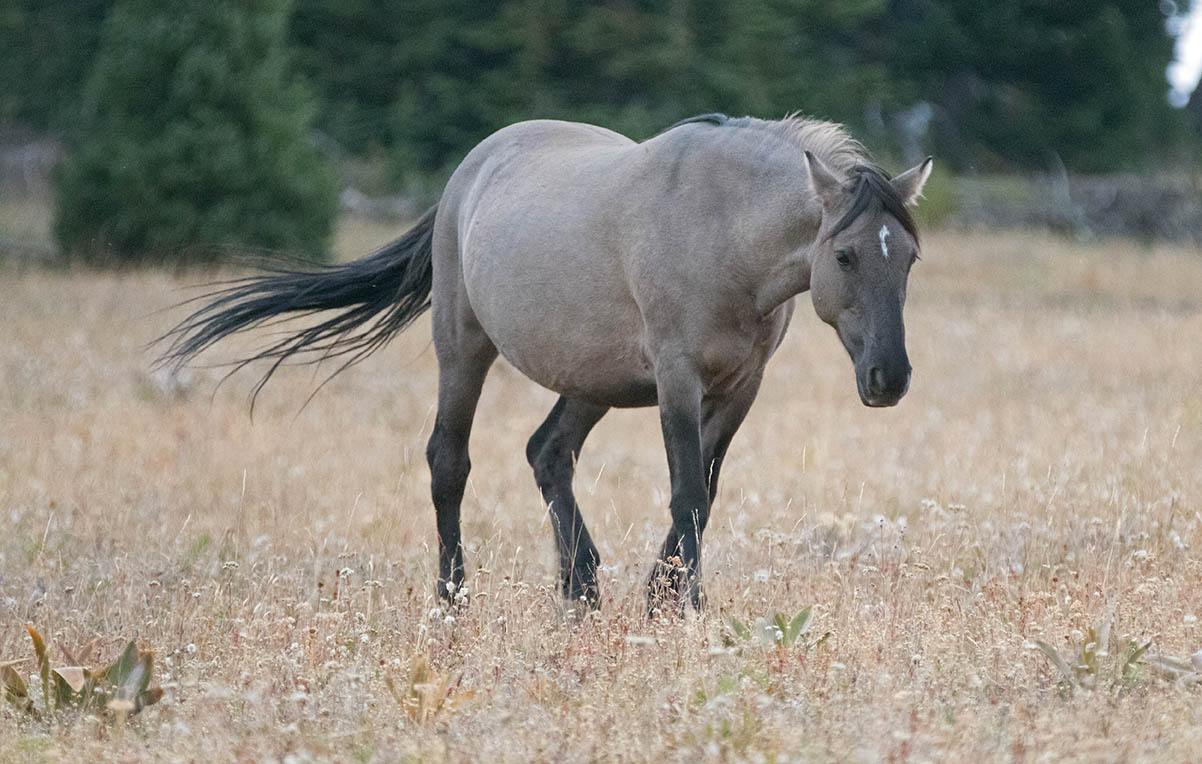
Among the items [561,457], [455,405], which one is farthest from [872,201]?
[455,405]

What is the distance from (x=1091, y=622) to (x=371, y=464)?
5.53 m

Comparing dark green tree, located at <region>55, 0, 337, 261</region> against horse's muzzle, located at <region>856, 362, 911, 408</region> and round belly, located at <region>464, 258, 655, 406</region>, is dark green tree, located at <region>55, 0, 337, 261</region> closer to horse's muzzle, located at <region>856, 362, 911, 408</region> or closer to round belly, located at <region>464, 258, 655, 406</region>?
round belly, located at <region>464, 258, 655, 406</region>

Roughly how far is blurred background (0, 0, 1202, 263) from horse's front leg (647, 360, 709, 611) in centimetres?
1501

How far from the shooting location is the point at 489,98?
28.7 m

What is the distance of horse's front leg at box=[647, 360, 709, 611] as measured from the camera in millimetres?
5324

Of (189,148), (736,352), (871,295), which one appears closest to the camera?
(871,295)

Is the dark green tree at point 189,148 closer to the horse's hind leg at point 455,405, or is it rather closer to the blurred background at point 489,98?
the blurred background at point 489,98

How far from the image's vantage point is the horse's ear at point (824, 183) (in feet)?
16.1

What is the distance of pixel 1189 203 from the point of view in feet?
85.2

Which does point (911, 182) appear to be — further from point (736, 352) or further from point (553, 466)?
point (553, 466)

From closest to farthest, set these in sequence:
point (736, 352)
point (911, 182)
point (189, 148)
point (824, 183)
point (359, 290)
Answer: point (824, 183), point (911, 182), point (736, 352), point (359, 290), point (189, 148)

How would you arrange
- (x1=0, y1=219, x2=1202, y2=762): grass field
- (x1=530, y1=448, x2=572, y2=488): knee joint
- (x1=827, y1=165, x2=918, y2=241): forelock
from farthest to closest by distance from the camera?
(x1=530, y1=448, x2=572, y2=488): knee joint < (x1=827, y1=165, x2=918, y2=241): forelock < (x1=0, y1=219, x2=1202, y2=762): grass field

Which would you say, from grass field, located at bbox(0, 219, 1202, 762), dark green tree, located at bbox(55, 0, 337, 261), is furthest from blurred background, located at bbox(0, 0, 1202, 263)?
grass field, located at bbox(0, 219, 1202, 762)

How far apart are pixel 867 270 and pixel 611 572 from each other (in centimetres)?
193
